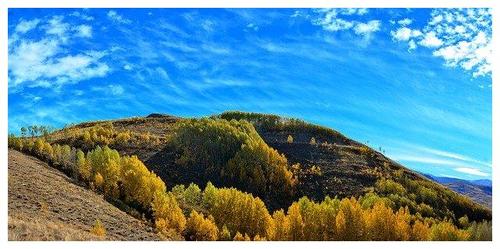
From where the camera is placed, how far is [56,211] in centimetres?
2983

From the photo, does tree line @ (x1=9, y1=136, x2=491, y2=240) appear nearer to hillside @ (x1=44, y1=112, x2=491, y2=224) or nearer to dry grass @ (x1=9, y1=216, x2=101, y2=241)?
hillside @ (x1=44, y1=112, x2=491, y2=224)

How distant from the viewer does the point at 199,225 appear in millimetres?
34812

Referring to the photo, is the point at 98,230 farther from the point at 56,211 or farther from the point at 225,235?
the point at 225,235

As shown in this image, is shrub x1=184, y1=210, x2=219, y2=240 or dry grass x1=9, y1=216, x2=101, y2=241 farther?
shrub x1=184, y1=210, x2=219, y2=240

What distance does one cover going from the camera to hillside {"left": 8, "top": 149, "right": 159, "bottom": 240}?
22859 mm

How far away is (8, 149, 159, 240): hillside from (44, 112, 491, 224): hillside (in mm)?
16997

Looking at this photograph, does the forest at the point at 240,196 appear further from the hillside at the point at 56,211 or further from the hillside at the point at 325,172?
the hillside at the point at 56,211

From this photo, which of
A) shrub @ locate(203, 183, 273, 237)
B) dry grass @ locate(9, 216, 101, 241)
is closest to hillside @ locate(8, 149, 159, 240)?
dry grass @ locate(9, 216, 101, 241)

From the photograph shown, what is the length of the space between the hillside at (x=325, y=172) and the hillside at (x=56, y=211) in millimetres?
16997

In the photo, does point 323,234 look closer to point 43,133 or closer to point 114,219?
point 114,219

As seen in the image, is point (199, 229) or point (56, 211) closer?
point (56, 211)

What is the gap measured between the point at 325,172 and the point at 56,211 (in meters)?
35.6
